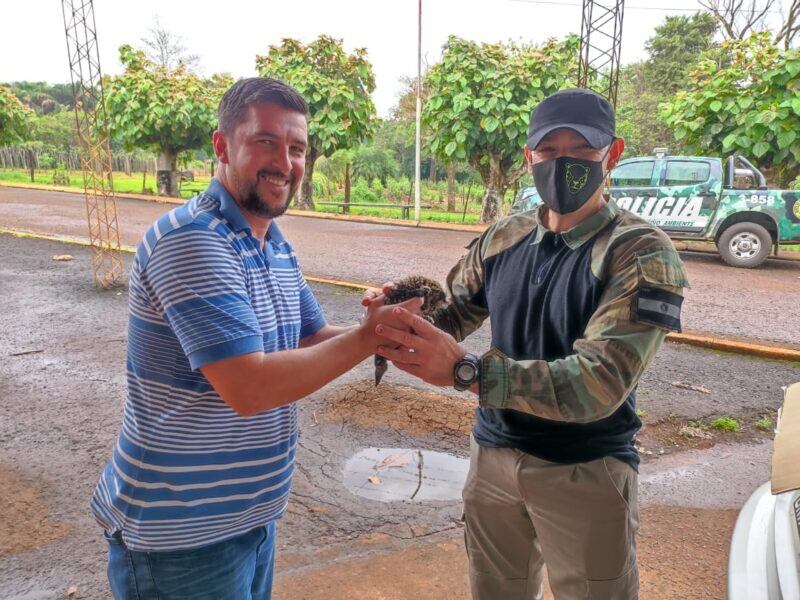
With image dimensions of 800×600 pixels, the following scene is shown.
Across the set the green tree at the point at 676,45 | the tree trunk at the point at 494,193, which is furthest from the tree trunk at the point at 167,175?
the green tree at the point at 676,45

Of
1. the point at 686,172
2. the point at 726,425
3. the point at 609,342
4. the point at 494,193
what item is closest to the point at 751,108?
the point at 686,172

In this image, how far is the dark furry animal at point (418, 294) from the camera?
2.17 metres

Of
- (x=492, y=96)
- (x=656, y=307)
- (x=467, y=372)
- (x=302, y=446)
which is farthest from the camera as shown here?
(x=492, y=96)


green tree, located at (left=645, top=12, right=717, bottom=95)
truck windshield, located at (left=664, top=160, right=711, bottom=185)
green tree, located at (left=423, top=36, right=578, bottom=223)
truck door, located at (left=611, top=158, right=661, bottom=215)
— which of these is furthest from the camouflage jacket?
green tree, located at (left=645, top=12, right=717, bottom=95)

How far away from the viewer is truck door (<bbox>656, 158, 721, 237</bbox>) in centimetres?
1088

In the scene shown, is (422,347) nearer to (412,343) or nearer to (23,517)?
(412,343)

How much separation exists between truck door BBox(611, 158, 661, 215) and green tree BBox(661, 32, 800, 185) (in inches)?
96.6

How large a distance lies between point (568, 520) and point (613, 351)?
60 cm

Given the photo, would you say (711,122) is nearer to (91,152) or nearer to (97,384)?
(91,152)

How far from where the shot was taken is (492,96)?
1523cm

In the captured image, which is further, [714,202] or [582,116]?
[714,202]

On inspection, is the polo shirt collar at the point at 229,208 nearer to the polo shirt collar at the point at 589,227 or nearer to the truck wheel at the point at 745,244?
the polo shirt collar at the point at 589,227

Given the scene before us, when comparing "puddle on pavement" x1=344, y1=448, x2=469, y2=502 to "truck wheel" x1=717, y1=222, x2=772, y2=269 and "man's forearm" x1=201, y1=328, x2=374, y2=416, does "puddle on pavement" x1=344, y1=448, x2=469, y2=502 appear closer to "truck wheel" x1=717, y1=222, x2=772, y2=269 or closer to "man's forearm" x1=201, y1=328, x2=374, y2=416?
"man's forearm" x1=201, y1=328, x2=374, y2=416

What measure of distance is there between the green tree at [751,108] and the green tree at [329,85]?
9.32m
